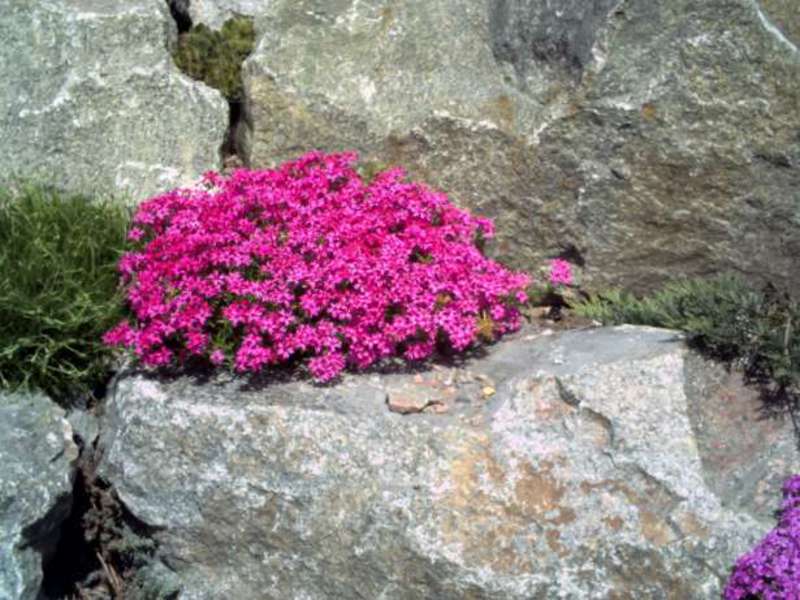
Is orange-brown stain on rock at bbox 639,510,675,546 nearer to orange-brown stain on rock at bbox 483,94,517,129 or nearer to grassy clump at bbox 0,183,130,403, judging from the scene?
orange-brown stain on rock at bbox 483,94,517,129

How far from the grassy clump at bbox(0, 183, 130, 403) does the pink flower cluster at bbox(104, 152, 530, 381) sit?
7.6 inches

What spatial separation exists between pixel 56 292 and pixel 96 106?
1.83 meters

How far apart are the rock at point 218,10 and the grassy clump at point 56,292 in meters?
2.64

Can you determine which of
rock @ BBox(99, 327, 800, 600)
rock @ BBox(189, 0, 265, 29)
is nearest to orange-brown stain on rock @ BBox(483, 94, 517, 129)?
rock @ BBox(99, 327, 800, 600)

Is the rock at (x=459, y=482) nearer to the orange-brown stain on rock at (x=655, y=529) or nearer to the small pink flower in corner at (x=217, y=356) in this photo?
the orange-brown stain on rock at (x=655, y=529)

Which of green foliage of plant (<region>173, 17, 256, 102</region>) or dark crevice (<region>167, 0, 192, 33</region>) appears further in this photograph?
dark crevice (<region>167, 0, 192, 33</region>)

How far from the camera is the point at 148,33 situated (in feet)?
22.1

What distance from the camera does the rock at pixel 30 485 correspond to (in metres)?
4.53

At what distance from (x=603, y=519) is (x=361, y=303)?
1.54 meters

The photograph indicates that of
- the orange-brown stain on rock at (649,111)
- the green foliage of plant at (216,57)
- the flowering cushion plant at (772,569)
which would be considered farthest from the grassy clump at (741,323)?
the green foliage of plant at (216,57)

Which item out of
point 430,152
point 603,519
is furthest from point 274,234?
point 603,519

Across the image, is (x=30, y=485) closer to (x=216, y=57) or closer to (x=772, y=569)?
(x=772, y=569)

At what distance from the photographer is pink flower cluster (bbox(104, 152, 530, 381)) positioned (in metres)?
4.88

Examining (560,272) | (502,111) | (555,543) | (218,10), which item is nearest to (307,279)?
(560,272)
